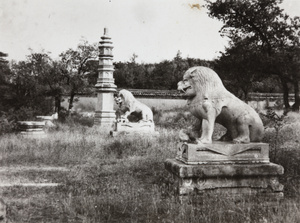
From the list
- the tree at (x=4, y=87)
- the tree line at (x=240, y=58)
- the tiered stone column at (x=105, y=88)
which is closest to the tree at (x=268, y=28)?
the tree line at (x=240, y=58)

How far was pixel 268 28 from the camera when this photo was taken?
21453mm

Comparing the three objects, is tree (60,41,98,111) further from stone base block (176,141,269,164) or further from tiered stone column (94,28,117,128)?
stone base block (176,141,269,164)

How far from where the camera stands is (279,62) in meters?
20.0

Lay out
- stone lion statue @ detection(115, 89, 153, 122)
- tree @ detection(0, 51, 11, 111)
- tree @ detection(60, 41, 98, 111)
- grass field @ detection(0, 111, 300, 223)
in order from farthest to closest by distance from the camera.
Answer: tree @ detection(60, 41, 98, 111)
stone lion statue @ detection(115, 89, 153, 122)
tree @ detection(0, 51, 11, 111)
grass field @ detection(0, 111, 300, 223)

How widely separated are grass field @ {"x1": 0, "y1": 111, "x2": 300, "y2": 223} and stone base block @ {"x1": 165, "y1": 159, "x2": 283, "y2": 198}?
0.17 metres

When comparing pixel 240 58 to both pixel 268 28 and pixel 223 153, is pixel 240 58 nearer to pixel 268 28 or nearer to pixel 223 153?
pixel 268 28

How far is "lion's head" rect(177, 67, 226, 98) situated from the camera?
5891 mm

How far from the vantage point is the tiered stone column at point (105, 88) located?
62.0 ft

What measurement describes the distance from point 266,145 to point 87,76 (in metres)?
20.3

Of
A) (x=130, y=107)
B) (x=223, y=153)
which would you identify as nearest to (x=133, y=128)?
(x=130, y=107)

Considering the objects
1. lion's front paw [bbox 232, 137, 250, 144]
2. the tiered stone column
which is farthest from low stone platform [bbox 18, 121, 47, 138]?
lion's front paw [bbox 232, 137, 250, 144]

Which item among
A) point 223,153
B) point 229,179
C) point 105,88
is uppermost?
point 105,88

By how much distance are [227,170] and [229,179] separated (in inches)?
6.7

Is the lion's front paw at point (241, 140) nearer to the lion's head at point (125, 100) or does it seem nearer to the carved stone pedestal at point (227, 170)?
the carved stone pedestal at point (227, 170)
